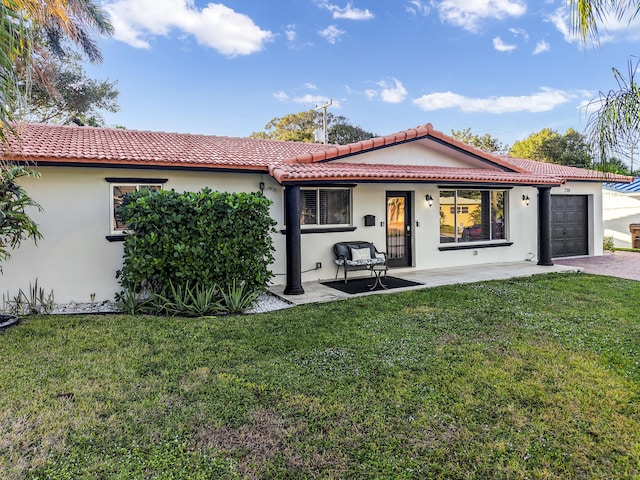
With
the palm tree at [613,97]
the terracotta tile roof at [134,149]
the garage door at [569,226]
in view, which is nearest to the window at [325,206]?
the terracotta tile roof at [134,149]

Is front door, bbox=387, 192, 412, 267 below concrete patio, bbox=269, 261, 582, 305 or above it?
above

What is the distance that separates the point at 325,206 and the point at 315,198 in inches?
14.6

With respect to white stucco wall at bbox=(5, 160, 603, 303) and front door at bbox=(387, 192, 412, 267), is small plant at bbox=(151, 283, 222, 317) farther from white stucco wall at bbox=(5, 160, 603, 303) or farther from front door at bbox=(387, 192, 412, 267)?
front door at bbox=(387, 192, 412, 267)

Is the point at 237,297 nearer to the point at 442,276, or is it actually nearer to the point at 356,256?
the point at 356,256

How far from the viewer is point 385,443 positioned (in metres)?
3.06

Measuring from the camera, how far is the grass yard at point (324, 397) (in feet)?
9.33

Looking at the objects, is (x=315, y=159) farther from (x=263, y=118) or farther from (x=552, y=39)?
(x=263, y=118)

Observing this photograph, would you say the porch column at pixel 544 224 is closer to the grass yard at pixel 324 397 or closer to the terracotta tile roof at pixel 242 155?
the terracotta tile roof at pixel 242 155

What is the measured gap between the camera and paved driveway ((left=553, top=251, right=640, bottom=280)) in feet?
35.0

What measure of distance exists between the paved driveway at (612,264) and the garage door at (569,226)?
64cm

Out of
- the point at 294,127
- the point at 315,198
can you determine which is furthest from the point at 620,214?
the point at 294,127

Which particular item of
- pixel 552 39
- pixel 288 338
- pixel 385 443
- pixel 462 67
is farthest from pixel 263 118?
pixel 385 443

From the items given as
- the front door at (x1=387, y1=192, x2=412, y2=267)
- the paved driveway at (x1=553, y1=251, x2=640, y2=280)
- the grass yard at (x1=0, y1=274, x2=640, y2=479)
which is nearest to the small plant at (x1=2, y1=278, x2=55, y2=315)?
the grass yard at (x1=0, y1=274, x2=640, y2=479)

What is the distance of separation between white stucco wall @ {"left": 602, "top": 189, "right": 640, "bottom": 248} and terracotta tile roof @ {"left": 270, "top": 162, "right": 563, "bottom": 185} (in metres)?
9.47
